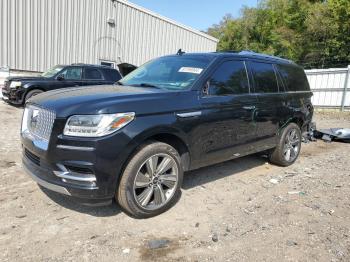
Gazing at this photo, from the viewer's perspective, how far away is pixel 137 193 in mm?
3729

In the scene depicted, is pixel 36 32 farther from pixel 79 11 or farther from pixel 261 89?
pixel 261 89

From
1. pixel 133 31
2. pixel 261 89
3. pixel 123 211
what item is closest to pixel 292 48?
pixel 133 31

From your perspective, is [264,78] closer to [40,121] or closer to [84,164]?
[84,164]

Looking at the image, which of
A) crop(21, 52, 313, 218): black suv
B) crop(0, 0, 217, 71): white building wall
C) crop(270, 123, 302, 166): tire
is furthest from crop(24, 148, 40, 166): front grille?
crop(0, 0, 217, 71): white building wall

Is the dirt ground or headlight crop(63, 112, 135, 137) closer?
the dirt ground

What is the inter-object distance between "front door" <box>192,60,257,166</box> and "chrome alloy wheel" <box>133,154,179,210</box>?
0.45 m

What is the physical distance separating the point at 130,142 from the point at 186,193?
151 cm

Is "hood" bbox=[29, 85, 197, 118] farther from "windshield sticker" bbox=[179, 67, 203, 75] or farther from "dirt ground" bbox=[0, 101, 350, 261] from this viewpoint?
"dirt ground" bbox=[0, 101, 350, 261]

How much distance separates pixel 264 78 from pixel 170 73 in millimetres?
1703

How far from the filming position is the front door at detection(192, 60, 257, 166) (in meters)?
4.25

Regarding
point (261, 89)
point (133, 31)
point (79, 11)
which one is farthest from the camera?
point (133, 31)

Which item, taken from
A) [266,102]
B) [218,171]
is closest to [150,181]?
[218,171]

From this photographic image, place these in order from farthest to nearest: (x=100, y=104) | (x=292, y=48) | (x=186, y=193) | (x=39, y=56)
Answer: (x=292, y=48) < (x=39, y=56) < (x=186, y=193) < (x=100, y=104)

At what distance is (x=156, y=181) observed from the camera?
12.5 feet
